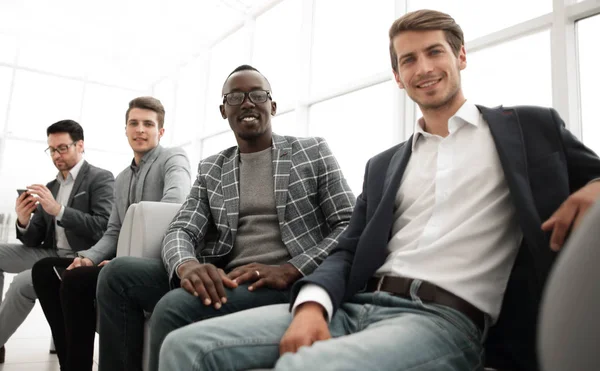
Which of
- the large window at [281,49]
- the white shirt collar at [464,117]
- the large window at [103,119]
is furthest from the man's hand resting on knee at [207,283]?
the large window at [103,119]

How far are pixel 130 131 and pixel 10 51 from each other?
506 centimetres

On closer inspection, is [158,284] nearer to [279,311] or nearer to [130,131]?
[279,311]

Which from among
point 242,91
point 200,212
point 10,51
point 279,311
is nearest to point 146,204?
point 200,212

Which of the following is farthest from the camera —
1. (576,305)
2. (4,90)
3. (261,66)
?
(4,90)

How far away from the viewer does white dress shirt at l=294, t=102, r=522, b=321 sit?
0.99 m

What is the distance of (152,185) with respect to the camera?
238cm

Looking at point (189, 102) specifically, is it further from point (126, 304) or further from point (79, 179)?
point (126, 304)

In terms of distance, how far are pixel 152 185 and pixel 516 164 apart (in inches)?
76.6

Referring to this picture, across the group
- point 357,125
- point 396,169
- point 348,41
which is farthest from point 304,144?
point 348,41

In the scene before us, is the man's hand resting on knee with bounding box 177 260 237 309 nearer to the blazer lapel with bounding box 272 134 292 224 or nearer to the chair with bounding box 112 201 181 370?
the blazer lapel with bounding box 272 134 292 224

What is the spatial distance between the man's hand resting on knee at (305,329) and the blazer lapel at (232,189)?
67 centimetres

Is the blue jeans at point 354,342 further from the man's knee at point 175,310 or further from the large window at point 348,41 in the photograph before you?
the large window at point 348,41

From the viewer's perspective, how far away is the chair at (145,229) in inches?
69.4

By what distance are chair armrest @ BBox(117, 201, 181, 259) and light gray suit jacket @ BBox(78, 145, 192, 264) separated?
13.5 inches
